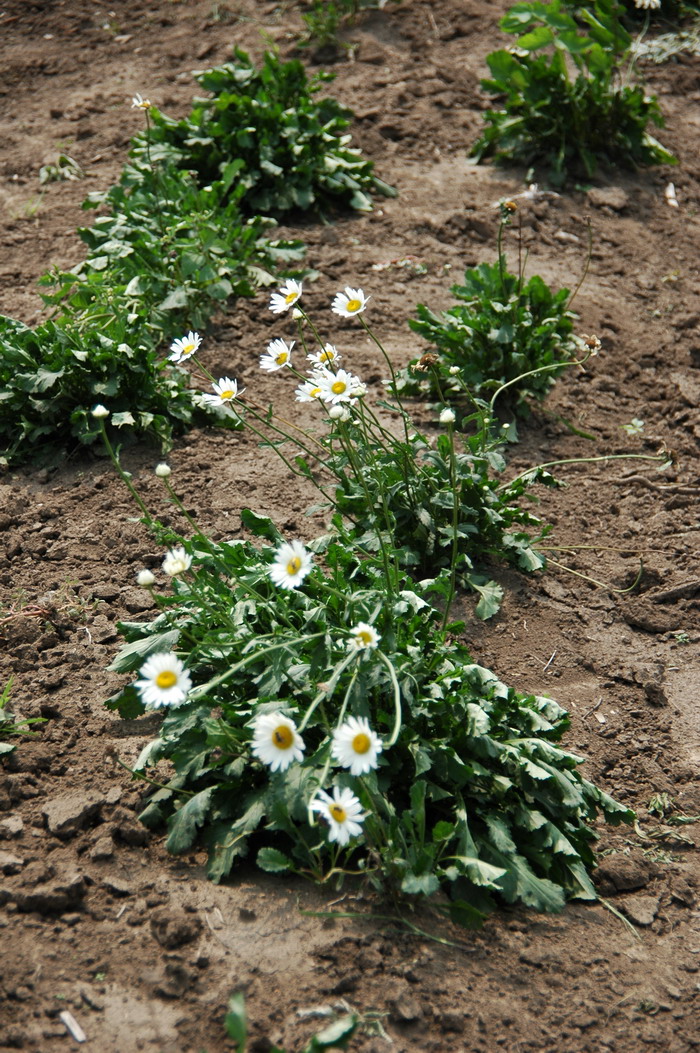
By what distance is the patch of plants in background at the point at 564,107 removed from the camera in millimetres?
5574

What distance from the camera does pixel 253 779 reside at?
2.58 meters

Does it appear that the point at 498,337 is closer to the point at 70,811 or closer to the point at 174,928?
the point at 70,811

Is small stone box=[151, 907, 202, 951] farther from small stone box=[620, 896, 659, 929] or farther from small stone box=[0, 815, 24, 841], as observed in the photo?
small stone box=[620, 896, 659, 929]

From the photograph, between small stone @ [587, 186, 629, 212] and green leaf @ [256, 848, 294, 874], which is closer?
green leaf @ [256, 848, 294, 874]

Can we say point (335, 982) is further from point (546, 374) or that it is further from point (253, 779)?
point (546, 374)

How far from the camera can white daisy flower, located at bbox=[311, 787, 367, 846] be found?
2.16m

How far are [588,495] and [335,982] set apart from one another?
7.43 feet

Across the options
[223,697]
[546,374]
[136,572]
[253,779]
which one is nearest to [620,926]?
[253,779]

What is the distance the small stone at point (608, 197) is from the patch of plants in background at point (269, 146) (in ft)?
3.50

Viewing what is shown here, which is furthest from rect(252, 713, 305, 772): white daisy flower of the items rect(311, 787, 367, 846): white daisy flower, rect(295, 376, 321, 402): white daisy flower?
rect(295, 376, 321, 402): white daisy flower

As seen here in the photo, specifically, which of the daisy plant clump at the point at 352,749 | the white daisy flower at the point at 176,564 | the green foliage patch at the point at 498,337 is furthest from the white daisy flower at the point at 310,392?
the green foliage patch at the point at 498,337

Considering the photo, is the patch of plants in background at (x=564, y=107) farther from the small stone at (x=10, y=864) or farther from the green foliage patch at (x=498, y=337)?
the small stone at (x=10, y=864)

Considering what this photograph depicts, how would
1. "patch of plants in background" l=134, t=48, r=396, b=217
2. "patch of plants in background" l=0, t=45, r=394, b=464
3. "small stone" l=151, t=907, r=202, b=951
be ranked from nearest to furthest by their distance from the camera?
"small stone" l=151, t=907, r=202, b=951 < "patch of plants in background" l=0, t=45, r=394, b=464 < "patch of plants in background" l=134, t=48, r=396, b=217

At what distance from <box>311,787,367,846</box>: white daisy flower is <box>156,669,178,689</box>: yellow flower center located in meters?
0.39
